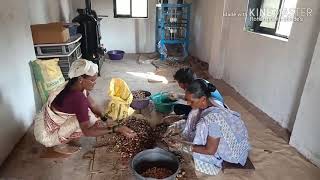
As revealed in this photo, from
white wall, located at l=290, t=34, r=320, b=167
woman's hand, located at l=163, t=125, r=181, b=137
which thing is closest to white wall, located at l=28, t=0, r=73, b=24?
woman's hand, located at l=163, t=125, r=181, b=137

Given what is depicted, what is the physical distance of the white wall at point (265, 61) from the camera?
2352mm

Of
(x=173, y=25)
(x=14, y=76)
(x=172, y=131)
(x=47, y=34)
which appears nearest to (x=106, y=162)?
(x=172, y=131)

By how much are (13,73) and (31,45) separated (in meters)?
0.66

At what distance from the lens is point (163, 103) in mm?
2707

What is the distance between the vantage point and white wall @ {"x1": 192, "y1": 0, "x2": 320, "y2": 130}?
7.72ft

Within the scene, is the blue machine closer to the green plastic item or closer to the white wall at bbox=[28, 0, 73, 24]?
the white wall at bbox=[28, 0, 73, 24]

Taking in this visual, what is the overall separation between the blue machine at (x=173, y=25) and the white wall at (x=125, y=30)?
0.79 m

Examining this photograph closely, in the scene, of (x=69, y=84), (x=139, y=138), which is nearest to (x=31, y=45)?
(x=69, y=84)

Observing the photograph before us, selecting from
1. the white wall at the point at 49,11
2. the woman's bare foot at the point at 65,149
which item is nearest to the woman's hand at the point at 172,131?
the woman's bare foot at the point at 65,149

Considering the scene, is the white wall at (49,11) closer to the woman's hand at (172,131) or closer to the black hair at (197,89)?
the woman's hand at (172,131)

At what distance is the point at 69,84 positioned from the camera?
1854 mm

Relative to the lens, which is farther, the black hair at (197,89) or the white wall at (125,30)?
the white wall at (125,30)

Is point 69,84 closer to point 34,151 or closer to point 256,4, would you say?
point 34,151

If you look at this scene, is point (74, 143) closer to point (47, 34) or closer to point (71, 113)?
point (71, 113)
